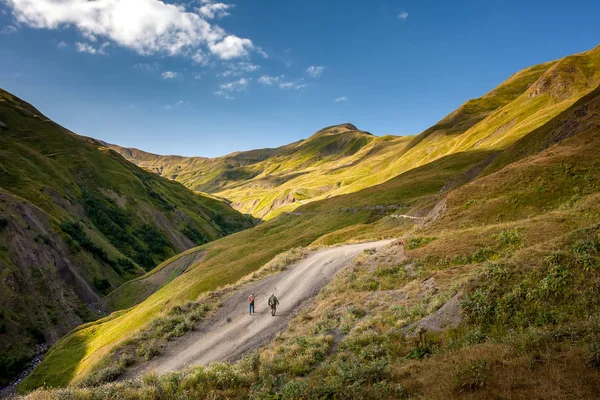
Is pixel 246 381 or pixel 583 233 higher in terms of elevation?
pixel 583 233

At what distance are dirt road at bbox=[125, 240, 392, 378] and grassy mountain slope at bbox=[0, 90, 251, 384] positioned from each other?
132 ft

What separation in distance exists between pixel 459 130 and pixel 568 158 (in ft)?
388

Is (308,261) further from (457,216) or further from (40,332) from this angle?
(40,332)

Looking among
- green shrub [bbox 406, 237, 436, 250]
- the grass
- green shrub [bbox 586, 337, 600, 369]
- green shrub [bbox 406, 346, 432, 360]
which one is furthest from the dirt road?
green shrub [bbox 586, 337, 600, 369]

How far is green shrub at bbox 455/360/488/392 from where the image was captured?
8266 millimetres

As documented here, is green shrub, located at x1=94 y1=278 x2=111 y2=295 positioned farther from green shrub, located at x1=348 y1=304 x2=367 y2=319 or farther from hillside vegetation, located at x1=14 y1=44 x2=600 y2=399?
green shrub, located at x1=348 y1=304 x2=367 y2=319

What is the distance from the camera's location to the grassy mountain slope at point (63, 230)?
192ft

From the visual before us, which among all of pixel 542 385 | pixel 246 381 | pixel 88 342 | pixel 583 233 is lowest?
pixel 88 342

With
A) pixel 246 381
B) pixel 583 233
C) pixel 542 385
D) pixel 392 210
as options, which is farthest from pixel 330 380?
pixel 392 210

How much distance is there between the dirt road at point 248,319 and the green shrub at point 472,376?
14.0 meters

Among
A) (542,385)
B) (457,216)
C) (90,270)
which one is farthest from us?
(90,270)

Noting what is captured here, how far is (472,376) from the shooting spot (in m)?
8.43

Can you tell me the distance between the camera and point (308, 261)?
118ft

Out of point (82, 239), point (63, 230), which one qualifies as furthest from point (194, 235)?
point (63, 230)
